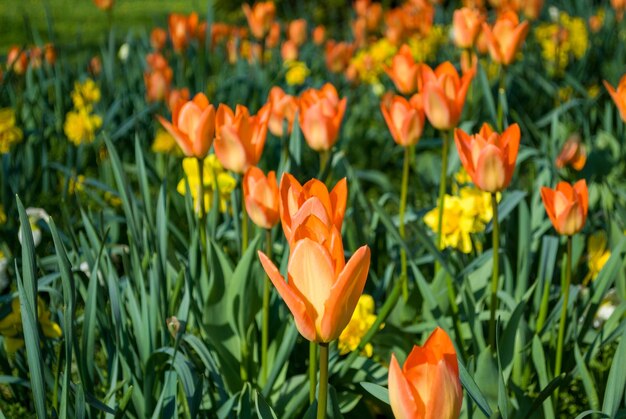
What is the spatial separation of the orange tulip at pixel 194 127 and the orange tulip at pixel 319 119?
0.82 feet

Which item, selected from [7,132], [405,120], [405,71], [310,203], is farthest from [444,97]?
[7,132]

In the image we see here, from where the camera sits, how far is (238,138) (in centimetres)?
162

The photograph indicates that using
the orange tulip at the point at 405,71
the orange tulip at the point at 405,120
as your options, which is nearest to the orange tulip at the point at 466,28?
the orange tulip at the point at 405,71

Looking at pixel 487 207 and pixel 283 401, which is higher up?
pixel 487 207

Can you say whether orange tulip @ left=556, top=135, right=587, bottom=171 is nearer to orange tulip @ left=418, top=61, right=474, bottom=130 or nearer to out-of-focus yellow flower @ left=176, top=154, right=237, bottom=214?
orange tulip @ left=418, top=61, right=474, bottom=130

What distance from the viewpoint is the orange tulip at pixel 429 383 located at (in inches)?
33.2

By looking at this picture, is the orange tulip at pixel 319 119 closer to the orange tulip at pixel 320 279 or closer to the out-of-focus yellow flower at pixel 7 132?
the orange tulip at pixel 320 279

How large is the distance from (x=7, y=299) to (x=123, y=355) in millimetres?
274

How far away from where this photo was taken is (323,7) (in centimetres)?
788

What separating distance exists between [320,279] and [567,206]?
69 centimetres

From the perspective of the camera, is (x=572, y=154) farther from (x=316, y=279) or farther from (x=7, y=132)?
(x=7, y=132)

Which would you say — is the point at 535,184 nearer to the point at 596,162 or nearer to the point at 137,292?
the point at 596,162

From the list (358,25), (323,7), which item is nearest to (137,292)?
(358,25)

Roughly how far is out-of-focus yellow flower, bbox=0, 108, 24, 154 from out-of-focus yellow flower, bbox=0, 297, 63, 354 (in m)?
1.17
